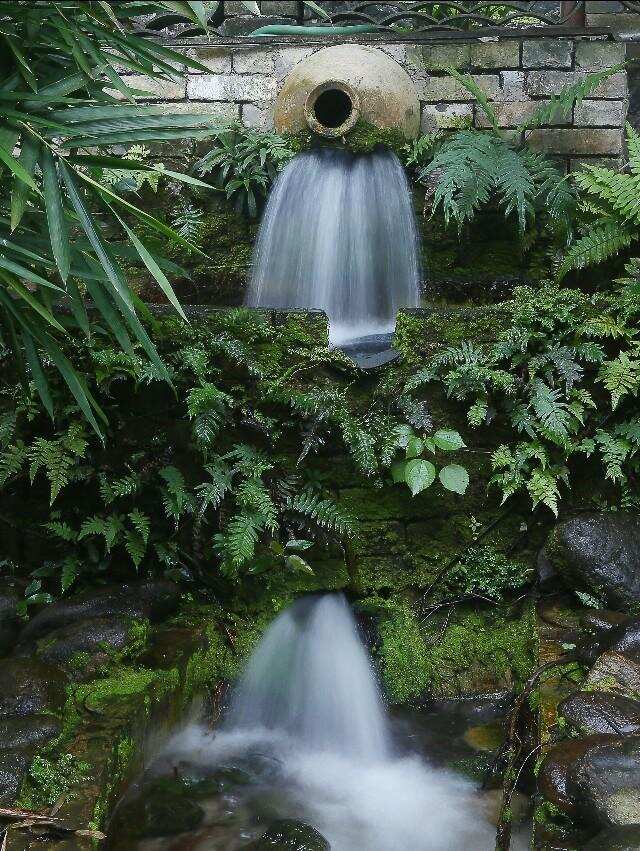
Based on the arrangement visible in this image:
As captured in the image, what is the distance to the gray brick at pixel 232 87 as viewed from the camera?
6.89 metres

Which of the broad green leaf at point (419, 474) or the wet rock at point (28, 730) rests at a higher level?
the broad green leaf at point (419, 474)

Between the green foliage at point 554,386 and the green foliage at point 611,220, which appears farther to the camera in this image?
the green foliage at point 611,220

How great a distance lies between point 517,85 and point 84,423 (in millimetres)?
4371

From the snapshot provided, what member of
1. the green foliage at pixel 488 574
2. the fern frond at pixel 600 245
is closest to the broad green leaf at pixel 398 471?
the green foliage at pixel 488 574

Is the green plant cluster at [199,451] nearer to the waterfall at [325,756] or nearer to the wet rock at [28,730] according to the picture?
the waterfall at [325,756]

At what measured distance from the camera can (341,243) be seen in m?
6.04

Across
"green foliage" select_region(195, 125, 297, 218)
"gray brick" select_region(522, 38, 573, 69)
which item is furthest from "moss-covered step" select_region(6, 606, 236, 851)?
"gray brick" select_region(522, 38, 573, 69)

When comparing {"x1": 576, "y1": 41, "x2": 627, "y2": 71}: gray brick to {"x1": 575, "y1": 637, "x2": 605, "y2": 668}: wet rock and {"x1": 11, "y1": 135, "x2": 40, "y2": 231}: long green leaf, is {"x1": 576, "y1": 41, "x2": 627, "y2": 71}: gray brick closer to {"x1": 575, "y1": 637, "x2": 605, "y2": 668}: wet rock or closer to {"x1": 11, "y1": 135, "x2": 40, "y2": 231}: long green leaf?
{"x1": 575, "y1": 637, "x2": 605, "y2": 668}: wet rock

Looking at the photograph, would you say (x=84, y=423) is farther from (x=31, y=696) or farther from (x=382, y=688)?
(x=382, y=688)

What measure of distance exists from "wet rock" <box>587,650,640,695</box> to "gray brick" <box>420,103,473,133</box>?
4.55m

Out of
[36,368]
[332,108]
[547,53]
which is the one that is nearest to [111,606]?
[36,368]

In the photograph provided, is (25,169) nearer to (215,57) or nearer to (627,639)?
(627,639)

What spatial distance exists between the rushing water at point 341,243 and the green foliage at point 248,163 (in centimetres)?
12

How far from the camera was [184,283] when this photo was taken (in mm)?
6473
